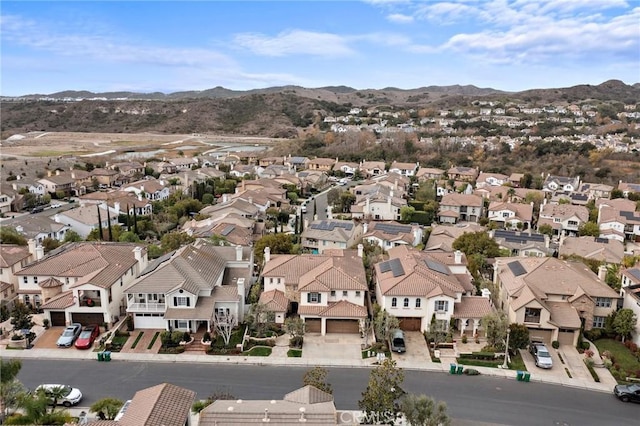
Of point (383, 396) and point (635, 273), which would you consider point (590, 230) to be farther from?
point (383, 396)

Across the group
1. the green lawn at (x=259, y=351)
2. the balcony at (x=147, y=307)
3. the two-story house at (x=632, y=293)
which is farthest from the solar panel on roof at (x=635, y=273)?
the balcony at (x=147, y=307)

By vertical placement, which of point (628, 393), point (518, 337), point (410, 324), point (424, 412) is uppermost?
point (424, 412)

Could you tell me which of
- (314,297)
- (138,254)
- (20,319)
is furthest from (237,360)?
(20,319)

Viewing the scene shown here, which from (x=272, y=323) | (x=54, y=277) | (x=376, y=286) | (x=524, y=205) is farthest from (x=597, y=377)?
(x=524, y=205)

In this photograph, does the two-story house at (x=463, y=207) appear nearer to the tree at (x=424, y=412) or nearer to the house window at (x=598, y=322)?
the house window at (x=598, y=322)

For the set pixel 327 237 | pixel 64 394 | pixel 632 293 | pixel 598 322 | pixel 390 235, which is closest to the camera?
pixel 64 394

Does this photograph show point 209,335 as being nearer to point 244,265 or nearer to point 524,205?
point 244,265
